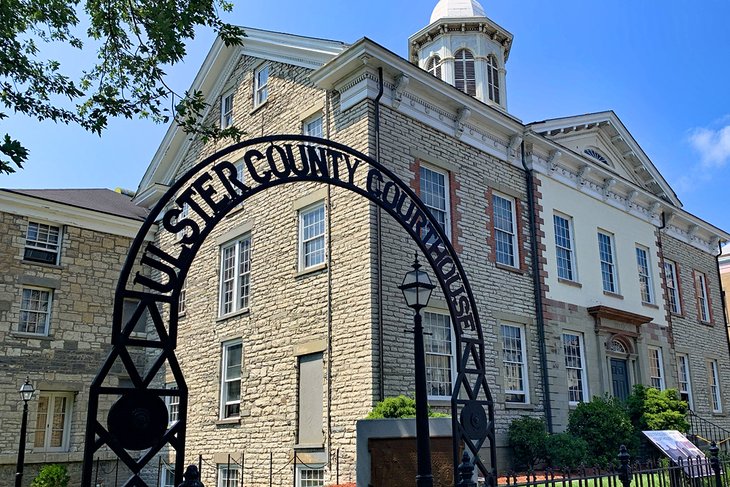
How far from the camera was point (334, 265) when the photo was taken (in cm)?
1502

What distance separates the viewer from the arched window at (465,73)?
2302 centimetres

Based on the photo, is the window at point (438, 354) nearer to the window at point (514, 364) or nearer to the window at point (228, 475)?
the window at point (514, 364)

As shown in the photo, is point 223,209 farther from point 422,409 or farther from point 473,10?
point 473,10

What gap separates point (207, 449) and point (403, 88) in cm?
1069

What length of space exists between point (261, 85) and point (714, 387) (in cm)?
1993

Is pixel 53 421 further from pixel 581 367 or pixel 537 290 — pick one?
pixel 581 367

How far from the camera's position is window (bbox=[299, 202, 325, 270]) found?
15.9 m

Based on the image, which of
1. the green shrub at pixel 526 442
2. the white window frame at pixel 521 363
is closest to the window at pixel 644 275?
the white window frame at pixel 521 363

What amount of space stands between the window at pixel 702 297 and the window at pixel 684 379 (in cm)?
281

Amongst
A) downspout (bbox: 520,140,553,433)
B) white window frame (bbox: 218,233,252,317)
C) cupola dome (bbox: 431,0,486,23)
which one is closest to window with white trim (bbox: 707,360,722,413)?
downspout (bbox: 520,140,553,433)

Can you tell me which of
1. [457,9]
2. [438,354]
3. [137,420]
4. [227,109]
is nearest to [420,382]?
[137,420]

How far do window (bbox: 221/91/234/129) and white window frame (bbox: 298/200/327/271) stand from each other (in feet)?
19.1

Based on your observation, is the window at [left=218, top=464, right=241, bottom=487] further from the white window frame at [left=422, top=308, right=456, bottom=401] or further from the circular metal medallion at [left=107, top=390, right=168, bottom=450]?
the circular metal medallion at [left=107, top=390, right=168, bottom=450]

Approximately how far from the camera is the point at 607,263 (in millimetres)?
21109
